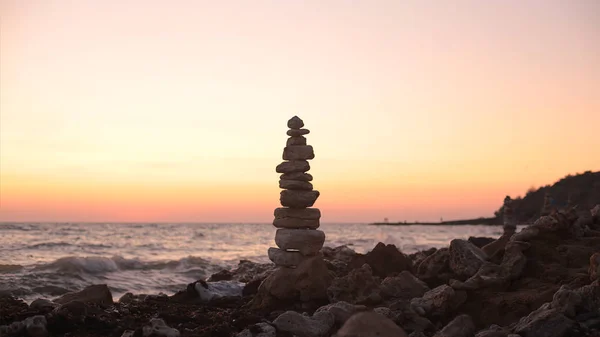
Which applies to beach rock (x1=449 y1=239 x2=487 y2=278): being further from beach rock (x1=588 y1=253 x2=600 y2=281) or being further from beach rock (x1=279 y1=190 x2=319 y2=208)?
beach rock (x1=279 y1=190 x2=319 y2=208)

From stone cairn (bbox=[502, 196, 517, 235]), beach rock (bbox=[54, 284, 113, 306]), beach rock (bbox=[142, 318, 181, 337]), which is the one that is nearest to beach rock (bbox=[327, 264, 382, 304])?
beach rock (bbox=[142, 318, 181, 337])

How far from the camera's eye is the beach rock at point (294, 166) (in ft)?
48.8

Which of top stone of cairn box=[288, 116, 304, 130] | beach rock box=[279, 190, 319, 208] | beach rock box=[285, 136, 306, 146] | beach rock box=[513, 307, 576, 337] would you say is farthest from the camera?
beach rock box=[285, 136, 306, 146]

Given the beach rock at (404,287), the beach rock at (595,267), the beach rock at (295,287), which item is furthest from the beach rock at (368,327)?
the beach rock at (295,287)

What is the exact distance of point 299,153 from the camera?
14922mm

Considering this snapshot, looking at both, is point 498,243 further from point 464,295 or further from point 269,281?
point 269,281

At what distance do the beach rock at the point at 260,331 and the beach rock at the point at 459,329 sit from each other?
2.83 metres

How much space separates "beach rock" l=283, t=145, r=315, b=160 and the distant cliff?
5413 cm

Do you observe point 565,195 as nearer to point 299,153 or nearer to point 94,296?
point 299,153

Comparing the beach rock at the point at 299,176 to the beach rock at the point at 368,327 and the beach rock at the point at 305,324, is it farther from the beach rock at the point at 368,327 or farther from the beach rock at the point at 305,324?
the beach rock at the point at 368,327

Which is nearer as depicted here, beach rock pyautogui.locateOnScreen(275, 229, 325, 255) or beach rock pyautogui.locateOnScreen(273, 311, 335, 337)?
beach rock pyautogui.locateOnScreen(273, 311, 335, 337)

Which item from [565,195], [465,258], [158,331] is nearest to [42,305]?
[158,331]

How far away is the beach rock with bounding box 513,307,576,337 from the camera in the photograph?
9.07 m

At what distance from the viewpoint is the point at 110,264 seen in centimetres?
2570
